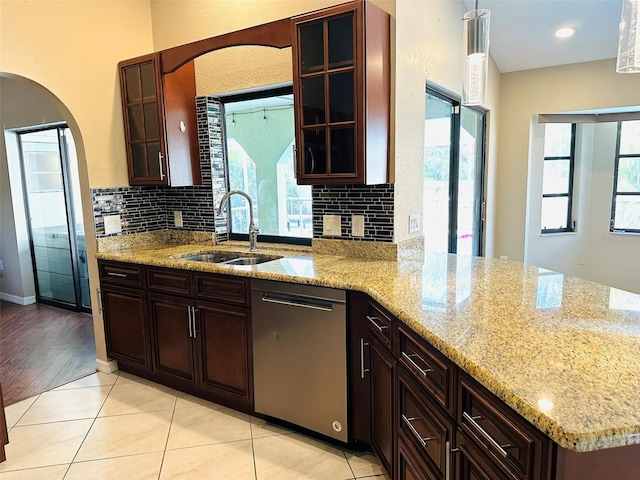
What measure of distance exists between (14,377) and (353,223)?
2805 mm

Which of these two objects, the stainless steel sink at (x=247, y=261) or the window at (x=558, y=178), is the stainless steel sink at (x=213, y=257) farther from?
the window at (x=558, y=178)

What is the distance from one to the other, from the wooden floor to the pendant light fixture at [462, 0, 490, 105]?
326 centimetres

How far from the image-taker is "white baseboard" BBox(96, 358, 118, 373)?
10.7ft

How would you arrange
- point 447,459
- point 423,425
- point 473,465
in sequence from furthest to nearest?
1. point 423,425
2. point 447,459
3. point 473,465

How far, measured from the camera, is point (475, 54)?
5.70 feet

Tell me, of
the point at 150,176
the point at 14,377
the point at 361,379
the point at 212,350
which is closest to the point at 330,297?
the point at 361,379

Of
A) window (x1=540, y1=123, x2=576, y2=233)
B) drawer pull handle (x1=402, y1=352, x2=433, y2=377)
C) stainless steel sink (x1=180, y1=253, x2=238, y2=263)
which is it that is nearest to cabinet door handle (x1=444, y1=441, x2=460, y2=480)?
drawer pull handle (x1=402, y1=352, x2=433, y2=377)

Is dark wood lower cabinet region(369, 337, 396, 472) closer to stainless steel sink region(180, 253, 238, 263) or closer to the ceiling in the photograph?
stainless steel sink region(180, 253, 238, 263)

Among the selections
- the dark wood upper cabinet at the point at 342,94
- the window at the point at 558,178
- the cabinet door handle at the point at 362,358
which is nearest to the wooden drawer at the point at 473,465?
the cabinet door handle at the point at 362,358

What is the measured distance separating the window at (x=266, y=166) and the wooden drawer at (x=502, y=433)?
2.00 metres

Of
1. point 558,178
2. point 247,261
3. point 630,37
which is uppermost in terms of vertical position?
point 630,37

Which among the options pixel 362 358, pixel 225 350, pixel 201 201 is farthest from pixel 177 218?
pixel 362 358

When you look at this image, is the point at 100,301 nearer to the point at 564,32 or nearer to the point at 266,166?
the point at 266,166

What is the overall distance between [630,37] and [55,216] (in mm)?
5203
